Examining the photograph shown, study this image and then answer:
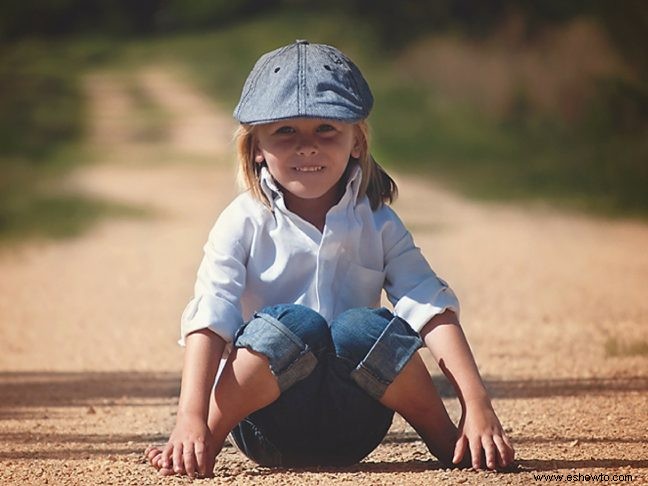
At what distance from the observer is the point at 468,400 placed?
3949 mm

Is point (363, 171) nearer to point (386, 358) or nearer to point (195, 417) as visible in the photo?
point (386, 358)

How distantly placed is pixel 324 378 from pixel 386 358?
0.20 metres

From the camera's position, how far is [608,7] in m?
19.2

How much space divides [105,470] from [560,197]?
40.3 ft

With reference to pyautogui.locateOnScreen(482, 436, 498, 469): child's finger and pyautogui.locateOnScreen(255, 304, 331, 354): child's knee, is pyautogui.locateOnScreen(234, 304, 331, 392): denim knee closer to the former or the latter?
pyautogui.locateOnScreen(255, 304, 331, 354): child's knee

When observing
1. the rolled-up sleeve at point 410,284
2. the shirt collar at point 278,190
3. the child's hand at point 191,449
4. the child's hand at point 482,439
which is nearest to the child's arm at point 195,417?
the child's hand at point 191,449

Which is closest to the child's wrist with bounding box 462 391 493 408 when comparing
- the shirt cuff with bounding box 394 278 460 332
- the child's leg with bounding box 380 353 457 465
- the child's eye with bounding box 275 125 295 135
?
the child's leg with bounding box 380 353 457 465

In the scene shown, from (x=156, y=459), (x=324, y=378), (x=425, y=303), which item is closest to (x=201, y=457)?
(x=156, y=459)

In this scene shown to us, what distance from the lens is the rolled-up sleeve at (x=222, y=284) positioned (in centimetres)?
395

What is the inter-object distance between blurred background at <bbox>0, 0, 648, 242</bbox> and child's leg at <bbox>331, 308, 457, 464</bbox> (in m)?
10.6

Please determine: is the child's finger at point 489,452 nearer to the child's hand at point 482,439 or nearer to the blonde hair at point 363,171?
the child's hand at point 482,439

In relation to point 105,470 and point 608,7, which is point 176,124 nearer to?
point 608,7

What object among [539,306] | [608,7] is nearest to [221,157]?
[608,7]

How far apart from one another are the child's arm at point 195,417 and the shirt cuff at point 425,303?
54cm
